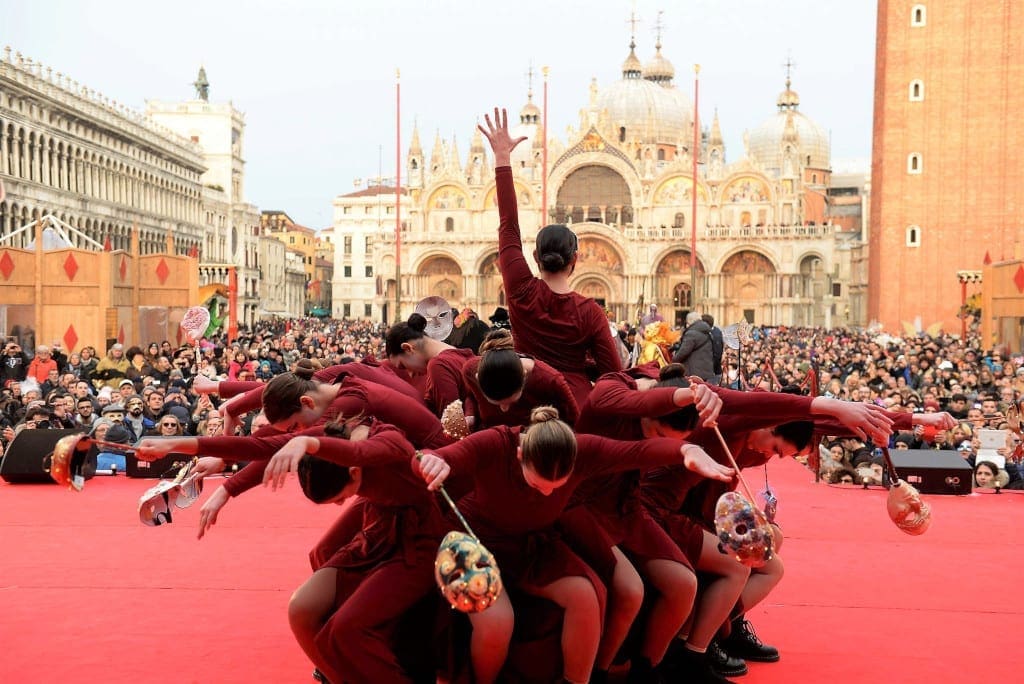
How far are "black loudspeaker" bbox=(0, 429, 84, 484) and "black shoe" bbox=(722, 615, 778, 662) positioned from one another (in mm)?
6592

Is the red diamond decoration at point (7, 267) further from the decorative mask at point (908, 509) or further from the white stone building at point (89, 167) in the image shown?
the decorative mask at point (908, 509)

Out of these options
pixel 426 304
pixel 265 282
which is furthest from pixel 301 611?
pixel 265 282

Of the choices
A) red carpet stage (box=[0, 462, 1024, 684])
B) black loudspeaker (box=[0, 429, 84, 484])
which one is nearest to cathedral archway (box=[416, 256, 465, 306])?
black loudspeaker (box=[0, 429, 84, 484])

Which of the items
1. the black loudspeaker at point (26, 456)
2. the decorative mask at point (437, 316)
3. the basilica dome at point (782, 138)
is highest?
the basilica dome at point (782, 138)

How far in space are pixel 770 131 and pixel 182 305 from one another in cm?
6712

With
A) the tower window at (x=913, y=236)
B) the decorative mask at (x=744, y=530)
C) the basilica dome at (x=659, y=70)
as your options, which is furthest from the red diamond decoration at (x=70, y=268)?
the basilica dome at (x=659, y=70)

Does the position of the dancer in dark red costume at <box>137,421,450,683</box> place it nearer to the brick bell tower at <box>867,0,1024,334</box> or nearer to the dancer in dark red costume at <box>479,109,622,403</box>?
the dancer in dark red costume at <box>479,109,622,403</box>

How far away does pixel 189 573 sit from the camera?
6.68 meters

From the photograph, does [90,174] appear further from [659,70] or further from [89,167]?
[659,70]

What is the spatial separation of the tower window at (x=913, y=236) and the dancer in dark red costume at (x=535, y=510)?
42841 millimetres

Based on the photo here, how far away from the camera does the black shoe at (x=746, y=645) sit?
530cm

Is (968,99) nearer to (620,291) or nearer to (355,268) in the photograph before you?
(620,291)

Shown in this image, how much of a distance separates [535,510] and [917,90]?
142 ft

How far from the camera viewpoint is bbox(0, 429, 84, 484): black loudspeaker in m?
9.95
